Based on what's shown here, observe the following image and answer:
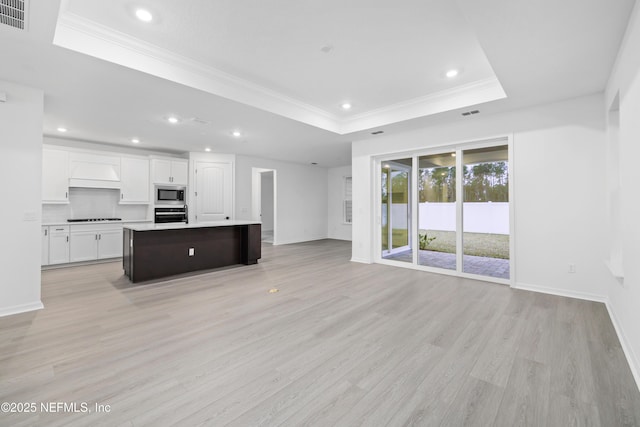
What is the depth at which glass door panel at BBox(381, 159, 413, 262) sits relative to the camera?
5.91 m

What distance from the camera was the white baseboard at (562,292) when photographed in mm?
3561

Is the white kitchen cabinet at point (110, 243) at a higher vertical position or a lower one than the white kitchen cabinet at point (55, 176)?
lower

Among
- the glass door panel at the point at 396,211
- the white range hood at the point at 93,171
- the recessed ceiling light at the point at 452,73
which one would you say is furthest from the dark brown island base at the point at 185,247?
the recessed ceiling light at the point at 452,73

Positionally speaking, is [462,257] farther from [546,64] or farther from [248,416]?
[248,416]

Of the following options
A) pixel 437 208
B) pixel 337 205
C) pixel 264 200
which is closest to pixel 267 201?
pixel 264 200

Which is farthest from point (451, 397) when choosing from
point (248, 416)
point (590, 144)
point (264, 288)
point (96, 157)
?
point (96, 157)

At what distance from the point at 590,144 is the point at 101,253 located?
28.7 feet

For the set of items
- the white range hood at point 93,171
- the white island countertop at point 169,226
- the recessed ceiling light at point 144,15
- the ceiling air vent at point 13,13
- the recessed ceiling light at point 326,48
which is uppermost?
the recessed ceiling light at point 326,48

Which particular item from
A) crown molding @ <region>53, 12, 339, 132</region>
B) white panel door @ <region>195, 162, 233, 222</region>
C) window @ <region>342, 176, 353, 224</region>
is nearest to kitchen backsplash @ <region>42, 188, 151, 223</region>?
white panel door @ <region>195, 162, 233, 222</region>

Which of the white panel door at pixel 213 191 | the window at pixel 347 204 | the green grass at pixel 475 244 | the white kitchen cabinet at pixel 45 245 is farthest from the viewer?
the window at pixel 347 204

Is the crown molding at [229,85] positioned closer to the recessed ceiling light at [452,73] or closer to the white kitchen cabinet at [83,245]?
the recessed ceiling light at [452,73]

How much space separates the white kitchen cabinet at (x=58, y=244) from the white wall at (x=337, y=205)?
7176 millimetres

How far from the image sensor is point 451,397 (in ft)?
5.95

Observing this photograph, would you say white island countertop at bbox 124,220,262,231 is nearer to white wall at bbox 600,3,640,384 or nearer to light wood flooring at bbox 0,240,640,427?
light wood flooring at bbox 0,240,640,427
